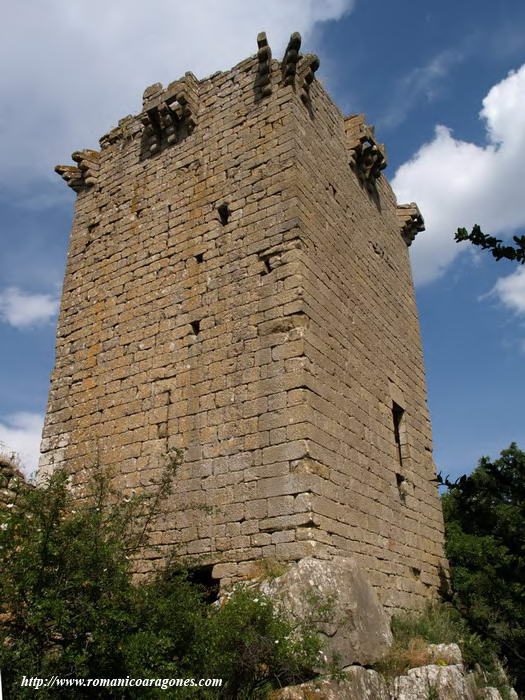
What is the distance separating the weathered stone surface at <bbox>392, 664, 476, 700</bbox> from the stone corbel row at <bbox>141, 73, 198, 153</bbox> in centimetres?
758

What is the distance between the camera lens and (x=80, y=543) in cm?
496

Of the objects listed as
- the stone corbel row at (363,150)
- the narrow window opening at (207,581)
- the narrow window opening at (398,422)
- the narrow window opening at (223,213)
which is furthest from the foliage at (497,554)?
the stone corbel row at (363,150)

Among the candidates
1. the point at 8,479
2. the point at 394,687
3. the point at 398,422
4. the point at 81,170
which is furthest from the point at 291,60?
the point at 394,687

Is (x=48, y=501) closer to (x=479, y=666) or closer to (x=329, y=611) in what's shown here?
(x=329, y=611)

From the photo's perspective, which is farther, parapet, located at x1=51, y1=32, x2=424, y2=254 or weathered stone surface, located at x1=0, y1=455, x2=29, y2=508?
parapet, located at x1=51, y1=32, x2=424, y2=254

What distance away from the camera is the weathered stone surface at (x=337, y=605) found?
5.39 metres

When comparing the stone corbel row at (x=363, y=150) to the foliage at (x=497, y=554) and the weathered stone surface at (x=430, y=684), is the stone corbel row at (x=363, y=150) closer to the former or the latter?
the foliage at (x=497, y=554)

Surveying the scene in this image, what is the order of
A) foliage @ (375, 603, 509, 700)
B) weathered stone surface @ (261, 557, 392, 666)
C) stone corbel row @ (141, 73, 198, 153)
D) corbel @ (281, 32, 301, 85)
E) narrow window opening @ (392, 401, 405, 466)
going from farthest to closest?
1. stone corbel row @ (141, 73, 198, 153)
2. narrow window opening @ (392, 401, 405, 466)
3. corbel @ (281, 32, 301, 85)
4. foliage @ (375, 603, 509, 700)
5. weathered stone surface @ (261, 557, 392, 666)

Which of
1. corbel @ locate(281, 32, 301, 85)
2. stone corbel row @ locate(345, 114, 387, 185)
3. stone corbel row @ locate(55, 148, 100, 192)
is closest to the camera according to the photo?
corbel @ locate(281, 32, 301, 85)

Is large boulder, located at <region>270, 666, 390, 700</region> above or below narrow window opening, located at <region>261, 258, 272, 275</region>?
below

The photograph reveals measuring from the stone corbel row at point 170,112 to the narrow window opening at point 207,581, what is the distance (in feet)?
20.3

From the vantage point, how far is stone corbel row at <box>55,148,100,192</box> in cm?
1047

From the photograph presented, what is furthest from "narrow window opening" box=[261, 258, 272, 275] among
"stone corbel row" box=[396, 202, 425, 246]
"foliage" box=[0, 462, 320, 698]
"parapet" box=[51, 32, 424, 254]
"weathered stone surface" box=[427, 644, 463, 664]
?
"stone corbel row" box=[396, 202, 425, 246]

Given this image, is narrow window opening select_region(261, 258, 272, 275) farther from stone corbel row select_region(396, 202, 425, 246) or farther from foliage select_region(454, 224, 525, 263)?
stone corbel row select_region(396, 202, 425, 246)
